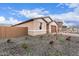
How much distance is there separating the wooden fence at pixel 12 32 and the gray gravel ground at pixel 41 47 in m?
0.07

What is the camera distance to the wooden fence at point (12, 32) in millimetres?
3600

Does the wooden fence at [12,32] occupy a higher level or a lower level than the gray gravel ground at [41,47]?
higher

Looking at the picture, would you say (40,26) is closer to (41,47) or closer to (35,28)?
(35,28)

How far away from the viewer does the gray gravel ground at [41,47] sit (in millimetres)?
3543

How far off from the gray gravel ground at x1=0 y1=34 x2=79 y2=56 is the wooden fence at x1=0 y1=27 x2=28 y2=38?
0.21 feet

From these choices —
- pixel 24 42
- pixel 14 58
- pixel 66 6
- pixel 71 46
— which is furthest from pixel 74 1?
pixel 14 58

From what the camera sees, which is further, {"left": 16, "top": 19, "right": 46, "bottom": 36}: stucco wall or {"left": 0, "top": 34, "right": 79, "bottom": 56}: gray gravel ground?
{"left": 16, "top": 19, "right": 46, "bottom": 36}: stucco wall

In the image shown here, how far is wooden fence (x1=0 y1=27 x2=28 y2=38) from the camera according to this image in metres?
3.60

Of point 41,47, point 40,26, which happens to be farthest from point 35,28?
point 41,47

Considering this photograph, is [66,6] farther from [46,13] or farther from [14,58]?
[14,58]

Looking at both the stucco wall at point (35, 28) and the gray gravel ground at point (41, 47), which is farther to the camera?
the stucco wall at point (35, 28)

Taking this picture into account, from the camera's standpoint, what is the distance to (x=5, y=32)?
3.60 meters

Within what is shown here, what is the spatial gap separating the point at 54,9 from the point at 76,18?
37cm

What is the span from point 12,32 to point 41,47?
1.71ft
